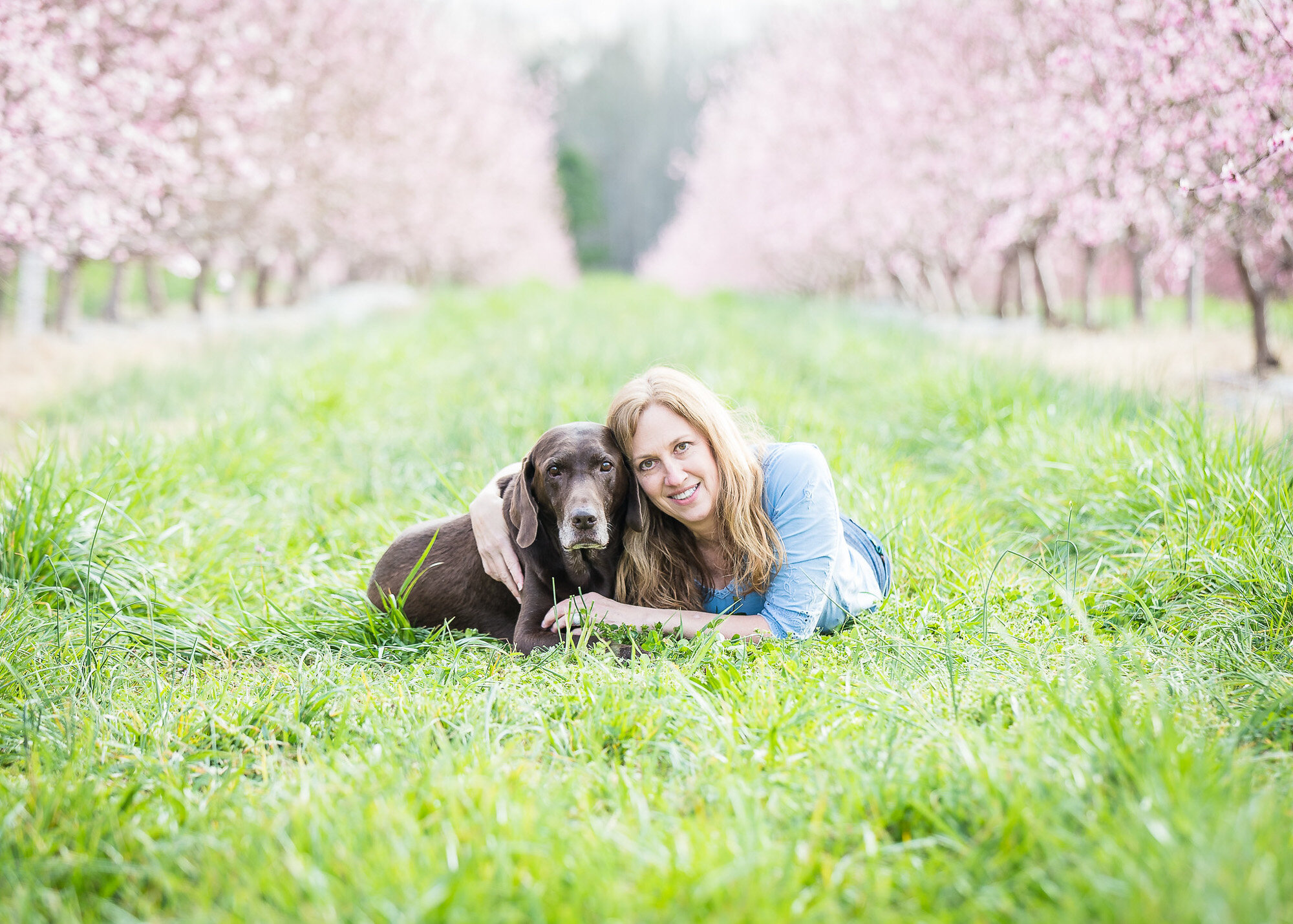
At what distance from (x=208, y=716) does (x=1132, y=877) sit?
7.76 feet

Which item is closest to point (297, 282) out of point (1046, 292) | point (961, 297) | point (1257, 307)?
point (961, 297)

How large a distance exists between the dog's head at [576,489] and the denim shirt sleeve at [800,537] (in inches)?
21.3

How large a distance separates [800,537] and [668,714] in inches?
37.2

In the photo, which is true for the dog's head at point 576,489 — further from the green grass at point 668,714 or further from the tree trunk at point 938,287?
the tree trunk at point 938,287

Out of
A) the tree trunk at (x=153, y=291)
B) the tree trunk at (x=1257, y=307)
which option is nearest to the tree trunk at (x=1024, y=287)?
the tree trunk at (x=1257, y=307)

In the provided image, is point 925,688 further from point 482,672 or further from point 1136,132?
point 1136,132

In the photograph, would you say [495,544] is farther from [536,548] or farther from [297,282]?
[297,282]

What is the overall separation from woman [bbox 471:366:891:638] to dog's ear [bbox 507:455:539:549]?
130 millimetres

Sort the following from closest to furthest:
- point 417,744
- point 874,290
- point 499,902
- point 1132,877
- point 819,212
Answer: point 1132,877
point 499,902
point 417,744
point 819,212
point 874,290

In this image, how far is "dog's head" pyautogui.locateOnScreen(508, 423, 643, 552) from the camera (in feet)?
9.75

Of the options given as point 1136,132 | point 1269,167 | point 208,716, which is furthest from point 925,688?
point 1136,132

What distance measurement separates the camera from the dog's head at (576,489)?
297cm

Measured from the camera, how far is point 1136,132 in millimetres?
6133

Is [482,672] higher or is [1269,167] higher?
[1269,167]
